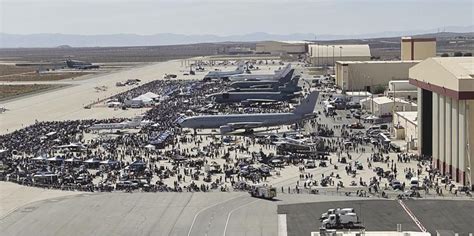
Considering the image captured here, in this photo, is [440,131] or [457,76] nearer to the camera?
[457,76]

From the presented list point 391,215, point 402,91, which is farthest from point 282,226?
point 402,91

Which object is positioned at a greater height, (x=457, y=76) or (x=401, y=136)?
(x=457, y=76)

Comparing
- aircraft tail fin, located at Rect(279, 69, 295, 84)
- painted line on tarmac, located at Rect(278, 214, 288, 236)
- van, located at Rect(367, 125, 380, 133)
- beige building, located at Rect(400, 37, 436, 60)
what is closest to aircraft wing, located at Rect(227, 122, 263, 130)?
van, located at Rect(367, 125, 380, 133)

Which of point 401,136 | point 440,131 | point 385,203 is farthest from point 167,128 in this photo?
point 385,203

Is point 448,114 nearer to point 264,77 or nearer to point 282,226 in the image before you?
point 282,226

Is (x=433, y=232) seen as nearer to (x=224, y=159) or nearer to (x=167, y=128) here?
(x=224, y=159)
